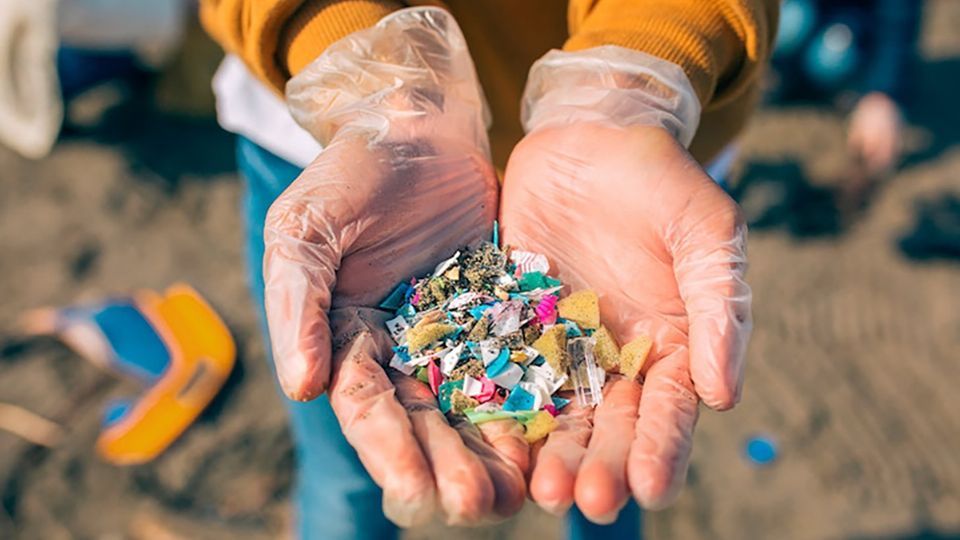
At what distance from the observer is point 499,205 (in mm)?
1531

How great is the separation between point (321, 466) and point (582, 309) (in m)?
0.64

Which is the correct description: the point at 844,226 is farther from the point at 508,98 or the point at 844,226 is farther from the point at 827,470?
the point at 508,98

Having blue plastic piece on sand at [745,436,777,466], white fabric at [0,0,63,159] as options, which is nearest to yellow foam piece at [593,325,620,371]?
blue plastic piece on sand at [745,436,777,466]

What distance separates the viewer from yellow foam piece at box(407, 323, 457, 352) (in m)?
1.36

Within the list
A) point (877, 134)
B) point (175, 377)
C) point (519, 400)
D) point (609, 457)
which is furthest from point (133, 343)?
point (877, 134)

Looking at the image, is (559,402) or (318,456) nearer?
(559,402)

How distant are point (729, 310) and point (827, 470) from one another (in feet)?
5.06

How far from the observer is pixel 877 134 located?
334 centimetres

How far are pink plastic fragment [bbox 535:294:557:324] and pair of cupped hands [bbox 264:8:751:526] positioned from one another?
0.07m

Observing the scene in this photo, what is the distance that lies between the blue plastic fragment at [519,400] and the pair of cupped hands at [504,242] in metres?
0.05

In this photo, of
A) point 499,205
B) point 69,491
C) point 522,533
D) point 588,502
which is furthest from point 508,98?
point 69,491

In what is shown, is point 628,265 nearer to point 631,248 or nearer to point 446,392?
point 631,248

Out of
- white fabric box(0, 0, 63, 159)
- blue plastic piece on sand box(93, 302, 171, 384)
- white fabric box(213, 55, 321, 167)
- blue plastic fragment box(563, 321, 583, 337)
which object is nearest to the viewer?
blue plastic fragment box(563, 321, 583, 337)

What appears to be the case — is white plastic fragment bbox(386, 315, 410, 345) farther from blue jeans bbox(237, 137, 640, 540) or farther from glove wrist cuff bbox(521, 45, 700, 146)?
glove wrist cuff bbox(521, 45, 700, 146)
